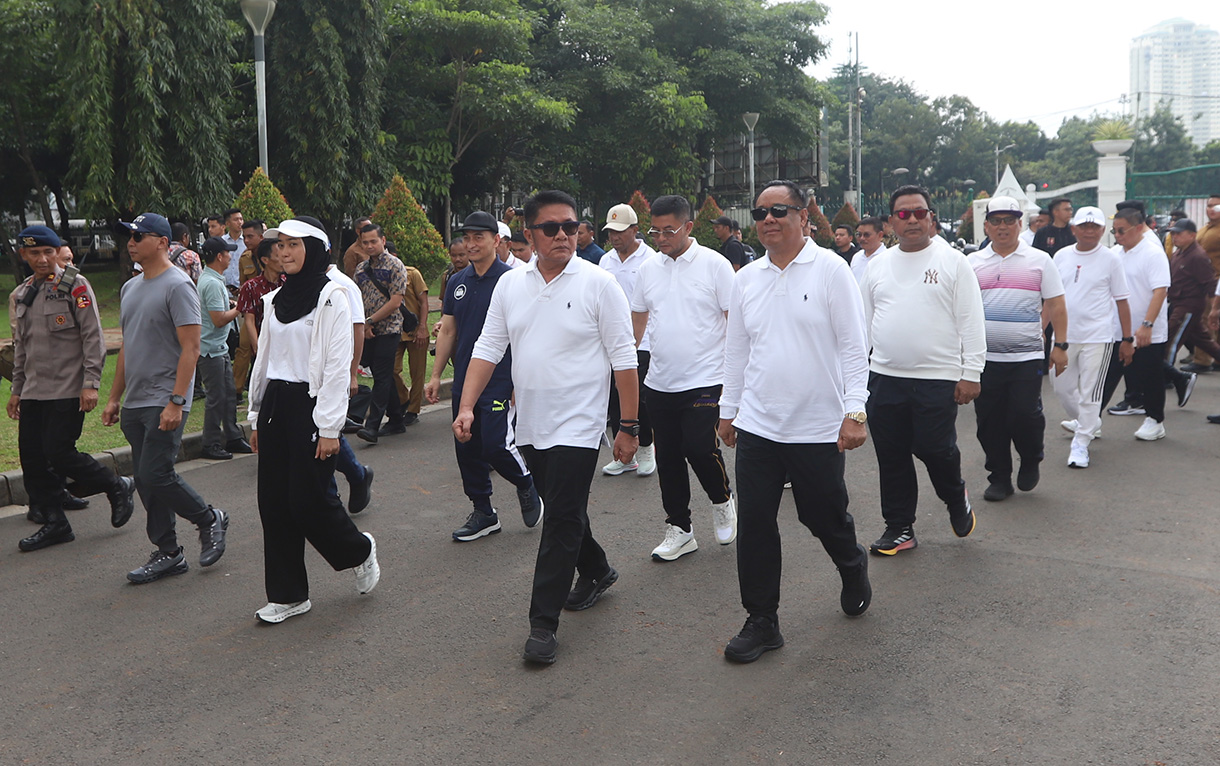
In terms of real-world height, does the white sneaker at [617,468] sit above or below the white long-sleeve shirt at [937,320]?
below

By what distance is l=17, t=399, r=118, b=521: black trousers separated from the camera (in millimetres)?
6121

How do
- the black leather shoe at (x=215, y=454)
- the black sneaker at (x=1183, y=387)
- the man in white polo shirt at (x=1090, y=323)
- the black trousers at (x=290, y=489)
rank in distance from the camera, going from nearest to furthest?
the black trousers at (x=290, y=489) < the man in white polo shirt at (x=1090, y=323) < the black leather shoe at (x=215, y=454) < the black sneaker at (x=1183, y=387)

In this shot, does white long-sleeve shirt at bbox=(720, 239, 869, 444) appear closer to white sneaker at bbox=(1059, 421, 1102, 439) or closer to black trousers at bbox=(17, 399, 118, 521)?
black trousers at bbox=(17, 399, 118, 521)

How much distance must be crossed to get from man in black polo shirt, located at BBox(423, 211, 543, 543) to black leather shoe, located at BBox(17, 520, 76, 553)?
7.73ft

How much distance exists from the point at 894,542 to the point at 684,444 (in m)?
1.25

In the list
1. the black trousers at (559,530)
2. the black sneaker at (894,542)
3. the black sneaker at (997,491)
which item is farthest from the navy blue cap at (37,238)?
the black sneaker at (997,491)

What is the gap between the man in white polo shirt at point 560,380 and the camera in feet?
14.2

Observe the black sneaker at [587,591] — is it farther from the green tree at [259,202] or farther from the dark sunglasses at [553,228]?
the green tree at [259,202]

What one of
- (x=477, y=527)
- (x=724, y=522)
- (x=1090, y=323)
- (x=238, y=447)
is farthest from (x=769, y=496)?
(x=238, y=447)

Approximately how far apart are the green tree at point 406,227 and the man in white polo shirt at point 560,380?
1149cm

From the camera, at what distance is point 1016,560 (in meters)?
5.53

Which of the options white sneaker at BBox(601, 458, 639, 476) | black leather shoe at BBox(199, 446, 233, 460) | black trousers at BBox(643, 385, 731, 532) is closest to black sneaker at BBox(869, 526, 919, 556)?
black trousers at BBox(643, 385, 731, 532)

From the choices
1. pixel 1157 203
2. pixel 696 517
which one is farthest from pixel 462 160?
pixel 696 517

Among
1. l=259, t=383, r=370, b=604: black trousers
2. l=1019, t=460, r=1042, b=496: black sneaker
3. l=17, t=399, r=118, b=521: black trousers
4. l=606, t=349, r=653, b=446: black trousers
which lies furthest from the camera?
l=606, t=349, r=653, b=446: black trousers
